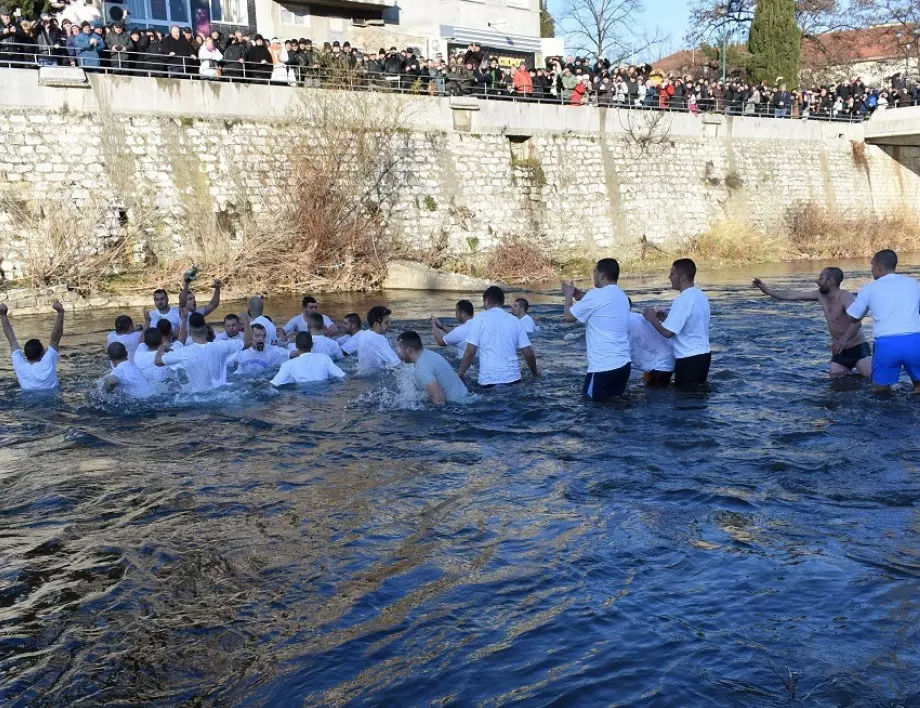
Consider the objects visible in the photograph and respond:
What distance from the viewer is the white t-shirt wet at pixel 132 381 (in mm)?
11008

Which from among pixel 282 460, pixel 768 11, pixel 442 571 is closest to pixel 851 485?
pixel 442 571

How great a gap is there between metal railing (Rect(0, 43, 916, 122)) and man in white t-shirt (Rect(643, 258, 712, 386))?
1713 centimetres

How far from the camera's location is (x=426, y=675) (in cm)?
487

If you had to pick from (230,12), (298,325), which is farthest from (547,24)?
(298,325)

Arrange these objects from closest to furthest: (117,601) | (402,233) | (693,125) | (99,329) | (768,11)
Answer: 1. (117,601)
2. (99,329)
3. (402,233)
4. (693,125)
5. (768,11)

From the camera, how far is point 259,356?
503 inches

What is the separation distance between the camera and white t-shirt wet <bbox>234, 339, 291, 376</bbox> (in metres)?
12.7

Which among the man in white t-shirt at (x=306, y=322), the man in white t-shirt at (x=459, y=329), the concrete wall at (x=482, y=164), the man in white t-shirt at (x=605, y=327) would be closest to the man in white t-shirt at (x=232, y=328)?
the man in white t-shirt at (x=306, y=322)

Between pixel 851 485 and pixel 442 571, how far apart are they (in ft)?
11.9

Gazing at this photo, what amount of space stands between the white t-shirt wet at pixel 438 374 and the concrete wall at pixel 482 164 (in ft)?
49.0

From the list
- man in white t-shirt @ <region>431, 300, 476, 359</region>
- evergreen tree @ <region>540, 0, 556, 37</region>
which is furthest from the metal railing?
evergreen tree @ <region>540, 0, 556, 37</region>

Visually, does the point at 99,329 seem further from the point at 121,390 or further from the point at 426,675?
the point at 426,675

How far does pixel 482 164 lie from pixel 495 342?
A: 1966 cm

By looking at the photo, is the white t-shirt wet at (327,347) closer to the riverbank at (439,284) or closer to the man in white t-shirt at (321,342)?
the man in white t-shirt at (321,342)
